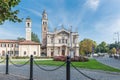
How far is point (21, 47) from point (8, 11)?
3513 inches

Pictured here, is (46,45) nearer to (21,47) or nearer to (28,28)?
(28,28)

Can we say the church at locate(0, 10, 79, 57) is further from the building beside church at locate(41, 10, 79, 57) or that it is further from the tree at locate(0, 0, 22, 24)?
the tree at locate(0, 0, 22, 24)

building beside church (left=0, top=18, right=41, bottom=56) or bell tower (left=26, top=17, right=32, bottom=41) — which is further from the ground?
bell tower (left=26, top=17, right=32, bottom=41)

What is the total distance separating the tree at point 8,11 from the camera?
1243 centimetres

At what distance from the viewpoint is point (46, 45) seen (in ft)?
356

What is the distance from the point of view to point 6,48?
10444cm

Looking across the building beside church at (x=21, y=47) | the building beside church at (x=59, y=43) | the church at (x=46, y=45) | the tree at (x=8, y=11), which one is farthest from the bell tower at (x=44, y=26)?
the tree at (x=8, y=11)

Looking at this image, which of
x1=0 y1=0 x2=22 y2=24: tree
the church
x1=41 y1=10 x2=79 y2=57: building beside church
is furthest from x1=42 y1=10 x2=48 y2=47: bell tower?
x1=0 y1=0 x2=22 y2=24: tree

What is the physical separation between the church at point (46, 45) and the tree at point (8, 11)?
3407 inches

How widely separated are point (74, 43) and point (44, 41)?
13.5m

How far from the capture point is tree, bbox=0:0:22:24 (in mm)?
12427

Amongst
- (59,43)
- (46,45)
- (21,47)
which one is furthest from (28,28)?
(59,43)

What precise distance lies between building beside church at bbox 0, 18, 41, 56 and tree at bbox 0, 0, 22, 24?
87.6 metres

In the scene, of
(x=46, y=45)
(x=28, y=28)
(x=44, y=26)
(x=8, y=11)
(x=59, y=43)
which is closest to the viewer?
(x=8, y=11)
